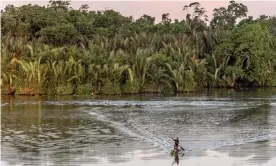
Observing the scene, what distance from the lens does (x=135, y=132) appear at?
72.6 ft

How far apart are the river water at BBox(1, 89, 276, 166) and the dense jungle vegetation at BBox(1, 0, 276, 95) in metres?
6.03

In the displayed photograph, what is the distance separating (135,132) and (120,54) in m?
25.4

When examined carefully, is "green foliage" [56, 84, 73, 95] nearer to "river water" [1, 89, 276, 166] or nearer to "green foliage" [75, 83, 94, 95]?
"green foliage" [75, 83, 94, 95]

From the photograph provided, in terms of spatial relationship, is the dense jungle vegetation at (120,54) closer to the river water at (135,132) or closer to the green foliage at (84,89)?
the green foliage at (84,89)

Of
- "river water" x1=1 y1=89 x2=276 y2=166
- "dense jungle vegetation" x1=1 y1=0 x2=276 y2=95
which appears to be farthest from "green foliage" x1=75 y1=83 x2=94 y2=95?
"river water" x1=1 y1=89 x2=276 y2=166

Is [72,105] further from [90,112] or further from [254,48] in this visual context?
[254,48]

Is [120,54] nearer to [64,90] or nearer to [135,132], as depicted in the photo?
[64,90]

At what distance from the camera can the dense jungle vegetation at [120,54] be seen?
42.7m

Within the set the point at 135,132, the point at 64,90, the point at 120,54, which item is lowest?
the point at 135,132

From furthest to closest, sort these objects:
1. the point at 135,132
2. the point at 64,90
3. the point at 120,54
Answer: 1. the point at 120,54
2. the point at 64,90
3. the point at 135,132

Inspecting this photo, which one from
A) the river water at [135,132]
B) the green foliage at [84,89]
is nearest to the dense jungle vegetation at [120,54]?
the green foliage at [84,89]

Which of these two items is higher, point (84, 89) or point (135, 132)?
point (84, 89)

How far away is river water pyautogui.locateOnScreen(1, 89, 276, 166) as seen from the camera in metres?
16.3

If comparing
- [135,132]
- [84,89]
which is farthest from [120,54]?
[135,132]
